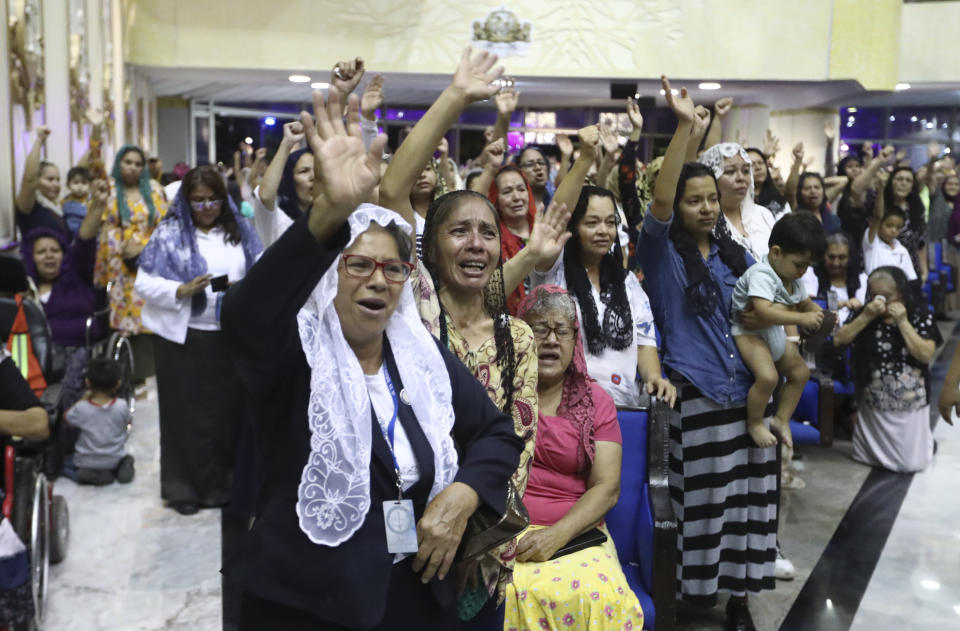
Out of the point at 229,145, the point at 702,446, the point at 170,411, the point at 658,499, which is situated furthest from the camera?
the point at 229,145

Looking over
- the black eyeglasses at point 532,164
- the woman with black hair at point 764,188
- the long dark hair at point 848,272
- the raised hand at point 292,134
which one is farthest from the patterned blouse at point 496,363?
the long dark hair at point 848,272

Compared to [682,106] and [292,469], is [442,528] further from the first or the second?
[682,106]

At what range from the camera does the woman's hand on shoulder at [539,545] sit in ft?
8.88

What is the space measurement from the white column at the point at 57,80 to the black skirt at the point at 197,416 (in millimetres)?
3959

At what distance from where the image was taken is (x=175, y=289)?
434 centimetres

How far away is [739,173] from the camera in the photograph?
3869mm

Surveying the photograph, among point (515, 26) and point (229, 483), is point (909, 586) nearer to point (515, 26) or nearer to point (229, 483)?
point (229, 483)

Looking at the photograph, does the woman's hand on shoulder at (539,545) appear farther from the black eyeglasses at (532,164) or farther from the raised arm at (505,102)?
the black eyeglasses at (532,164)

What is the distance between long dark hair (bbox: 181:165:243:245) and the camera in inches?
173

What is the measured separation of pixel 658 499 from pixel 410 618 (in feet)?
4.71

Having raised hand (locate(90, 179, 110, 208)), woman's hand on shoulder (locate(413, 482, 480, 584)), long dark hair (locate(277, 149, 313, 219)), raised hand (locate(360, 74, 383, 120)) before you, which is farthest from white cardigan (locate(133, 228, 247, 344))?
woman's hand on shoulder (locate(413, 482, 480, 584))

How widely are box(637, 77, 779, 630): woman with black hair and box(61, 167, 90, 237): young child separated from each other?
4.85m

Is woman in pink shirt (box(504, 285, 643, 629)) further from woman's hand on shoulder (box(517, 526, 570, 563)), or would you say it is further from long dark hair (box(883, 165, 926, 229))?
long dark hair (box(883, 165, 926, 229))

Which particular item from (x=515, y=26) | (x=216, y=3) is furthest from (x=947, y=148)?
(x=216, y=3)
